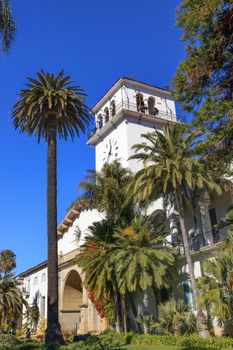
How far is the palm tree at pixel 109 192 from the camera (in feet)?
103

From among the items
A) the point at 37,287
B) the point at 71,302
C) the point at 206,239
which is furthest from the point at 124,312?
the point at 37,287

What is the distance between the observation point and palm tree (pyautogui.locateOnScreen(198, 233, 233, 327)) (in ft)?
59.6

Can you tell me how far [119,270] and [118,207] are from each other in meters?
6.65

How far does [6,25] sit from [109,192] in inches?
813

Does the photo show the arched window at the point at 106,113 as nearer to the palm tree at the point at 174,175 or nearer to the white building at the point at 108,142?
the white building at the point at 108,142

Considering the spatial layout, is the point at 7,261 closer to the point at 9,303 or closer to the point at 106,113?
the point at 9,303

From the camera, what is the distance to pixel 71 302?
43.4 metres

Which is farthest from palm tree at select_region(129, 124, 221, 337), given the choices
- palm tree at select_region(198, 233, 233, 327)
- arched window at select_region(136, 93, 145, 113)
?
arched window at select_region(136, 93, 145, 113)

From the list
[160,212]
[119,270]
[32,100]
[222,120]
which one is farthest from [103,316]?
[222,120]

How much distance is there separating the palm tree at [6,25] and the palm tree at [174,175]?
1520 centimetres

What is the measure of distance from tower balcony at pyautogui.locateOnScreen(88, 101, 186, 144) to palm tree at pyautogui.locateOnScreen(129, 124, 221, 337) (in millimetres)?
11399

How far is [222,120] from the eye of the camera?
12.8m

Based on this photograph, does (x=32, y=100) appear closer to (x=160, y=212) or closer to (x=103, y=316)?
(x=160, y=212)

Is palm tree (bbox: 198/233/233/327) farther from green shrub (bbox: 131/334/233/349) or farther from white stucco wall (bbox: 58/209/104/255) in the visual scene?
white stucco wall (bbox: 58/209/104/255)
